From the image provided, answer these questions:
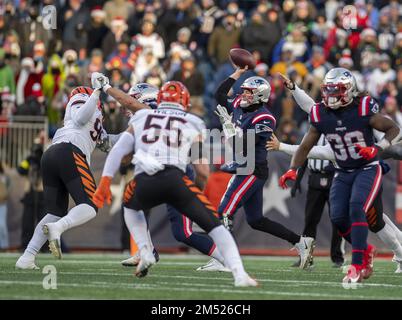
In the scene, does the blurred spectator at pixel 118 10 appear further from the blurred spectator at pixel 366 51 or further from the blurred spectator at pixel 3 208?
the blurred spectator at pixel 3 208

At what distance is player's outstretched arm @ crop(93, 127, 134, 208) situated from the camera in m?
8.73

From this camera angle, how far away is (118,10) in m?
20.1

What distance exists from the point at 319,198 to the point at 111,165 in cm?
449

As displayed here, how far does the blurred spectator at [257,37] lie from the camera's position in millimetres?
19016

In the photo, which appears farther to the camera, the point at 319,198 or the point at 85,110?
the point at 319,198

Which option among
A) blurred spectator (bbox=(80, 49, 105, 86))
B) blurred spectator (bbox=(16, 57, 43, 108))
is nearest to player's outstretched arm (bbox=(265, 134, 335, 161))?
blurred spectator (bbox=(80, 49, 105, 86))

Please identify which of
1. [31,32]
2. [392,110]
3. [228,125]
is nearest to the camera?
[228,125]

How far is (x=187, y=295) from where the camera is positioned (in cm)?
797

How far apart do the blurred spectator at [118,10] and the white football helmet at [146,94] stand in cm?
914

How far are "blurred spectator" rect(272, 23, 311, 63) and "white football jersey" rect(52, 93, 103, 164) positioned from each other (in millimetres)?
8471

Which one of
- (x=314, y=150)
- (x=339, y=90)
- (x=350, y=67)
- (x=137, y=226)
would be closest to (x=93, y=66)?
(x=350, y=67)

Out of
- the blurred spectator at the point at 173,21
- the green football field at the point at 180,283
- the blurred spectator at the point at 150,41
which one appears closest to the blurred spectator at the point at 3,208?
the green football field at the point at 180,283

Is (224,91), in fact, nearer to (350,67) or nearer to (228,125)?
(228,125)

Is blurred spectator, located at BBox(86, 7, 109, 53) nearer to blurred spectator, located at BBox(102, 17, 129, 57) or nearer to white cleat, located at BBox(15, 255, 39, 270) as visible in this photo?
blurred spectator, located at BBox(102, 17, 129, 57)
